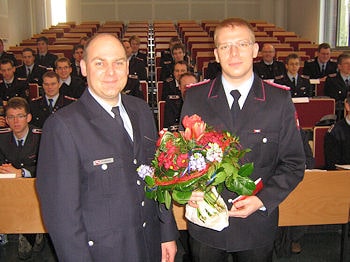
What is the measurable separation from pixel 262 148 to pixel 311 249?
207cm

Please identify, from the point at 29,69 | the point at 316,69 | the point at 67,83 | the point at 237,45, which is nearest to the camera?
the point at 237,45

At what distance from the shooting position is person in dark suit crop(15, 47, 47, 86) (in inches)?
316

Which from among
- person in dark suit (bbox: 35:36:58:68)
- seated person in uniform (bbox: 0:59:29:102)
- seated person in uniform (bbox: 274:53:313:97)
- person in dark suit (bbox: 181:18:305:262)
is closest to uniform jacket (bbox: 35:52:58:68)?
person in dark suit (bbox: 35:36:58:68)

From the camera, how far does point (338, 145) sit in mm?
3949

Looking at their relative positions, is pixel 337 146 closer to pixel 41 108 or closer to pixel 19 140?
pixel 19 140

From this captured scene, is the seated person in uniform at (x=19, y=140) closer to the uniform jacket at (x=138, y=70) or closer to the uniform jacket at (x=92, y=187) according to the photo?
the uniform jacket at (x=92, y=187)

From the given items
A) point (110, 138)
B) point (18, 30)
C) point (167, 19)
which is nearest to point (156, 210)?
point (110, 138)

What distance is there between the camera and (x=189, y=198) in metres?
1.72

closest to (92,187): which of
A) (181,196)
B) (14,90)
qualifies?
(181,196)

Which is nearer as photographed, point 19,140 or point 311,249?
point 311,249

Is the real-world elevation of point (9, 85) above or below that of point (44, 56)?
below

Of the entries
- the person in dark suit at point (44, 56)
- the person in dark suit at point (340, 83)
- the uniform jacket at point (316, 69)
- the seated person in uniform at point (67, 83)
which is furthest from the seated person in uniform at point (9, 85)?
the uniform jacket at point (316, 69)

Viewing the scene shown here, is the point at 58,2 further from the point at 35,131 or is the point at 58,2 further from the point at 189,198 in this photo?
the point at 189,198

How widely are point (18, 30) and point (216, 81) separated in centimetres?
1166
